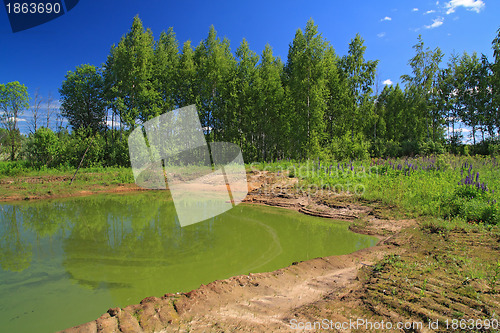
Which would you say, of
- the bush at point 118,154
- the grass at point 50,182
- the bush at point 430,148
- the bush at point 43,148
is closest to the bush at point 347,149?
the bush at point 430,148

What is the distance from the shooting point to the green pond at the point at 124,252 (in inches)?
138

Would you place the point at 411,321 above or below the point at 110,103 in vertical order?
below

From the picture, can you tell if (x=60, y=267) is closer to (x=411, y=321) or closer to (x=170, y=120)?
(x=411, y=321)

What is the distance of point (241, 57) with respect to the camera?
21.8 metres

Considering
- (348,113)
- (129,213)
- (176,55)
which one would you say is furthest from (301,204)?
(176,55)

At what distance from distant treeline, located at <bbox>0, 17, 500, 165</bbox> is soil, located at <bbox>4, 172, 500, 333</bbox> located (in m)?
13.9

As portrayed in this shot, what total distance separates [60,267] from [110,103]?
23.7m

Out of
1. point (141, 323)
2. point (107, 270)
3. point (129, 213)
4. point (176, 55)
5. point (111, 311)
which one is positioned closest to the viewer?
point (141, 323)

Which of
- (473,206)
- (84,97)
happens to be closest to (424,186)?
(473,206)

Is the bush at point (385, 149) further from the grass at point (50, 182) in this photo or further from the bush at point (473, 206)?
the grass at point (50, 182)

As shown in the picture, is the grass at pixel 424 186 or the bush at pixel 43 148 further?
the bush at pixel 43 148

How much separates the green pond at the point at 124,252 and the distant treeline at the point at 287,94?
1193 cm

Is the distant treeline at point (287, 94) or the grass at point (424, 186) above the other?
the distant treeline at point (287, 94)

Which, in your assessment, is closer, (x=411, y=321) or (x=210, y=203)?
(x=411, y=321)
